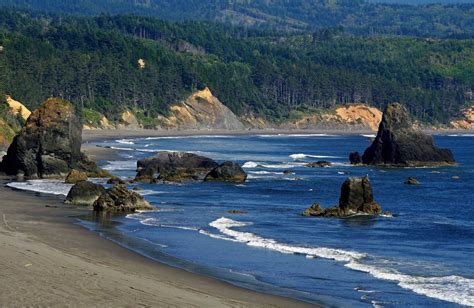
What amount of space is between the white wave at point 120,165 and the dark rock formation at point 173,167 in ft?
17.2

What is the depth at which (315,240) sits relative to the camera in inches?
1694

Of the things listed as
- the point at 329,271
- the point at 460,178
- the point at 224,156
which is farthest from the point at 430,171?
the point at 329,271

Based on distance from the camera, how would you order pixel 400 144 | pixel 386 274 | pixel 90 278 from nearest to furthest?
pixel 90 278
pixel 386 274
pixel 400 144

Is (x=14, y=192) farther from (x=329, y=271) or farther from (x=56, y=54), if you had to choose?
(x=56, y=54)

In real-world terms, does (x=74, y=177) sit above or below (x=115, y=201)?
above

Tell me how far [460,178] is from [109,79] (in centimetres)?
12187

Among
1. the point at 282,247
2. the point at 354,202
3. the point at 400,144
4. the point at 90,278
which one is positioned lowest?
the point at 282,247

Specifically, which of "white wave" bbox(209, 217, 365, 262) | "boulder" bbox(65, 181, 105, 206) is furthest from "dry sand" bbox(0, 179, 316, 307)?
"boulder" bbox(65, 181, 105, 206)

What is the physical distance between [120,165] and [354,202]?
41752mm

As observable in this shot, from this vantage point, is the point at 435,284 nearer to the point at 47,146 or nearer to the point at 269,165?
the point at 47,146

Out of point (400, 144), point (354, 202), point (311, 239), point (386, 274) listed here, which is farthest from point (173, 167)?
point (386, 274)

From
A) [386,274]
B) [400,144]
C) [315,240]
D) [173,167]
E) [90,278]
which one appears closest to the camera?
[90,278]

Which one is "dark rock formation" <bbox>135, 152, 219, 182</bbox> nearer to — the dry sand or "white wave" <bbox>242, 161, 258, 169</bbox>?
"white wave" <bbox>242, 161, 258, 169</bbox>

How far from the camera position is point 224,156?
11625 centimetres
